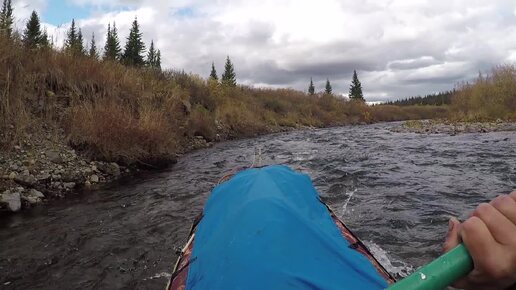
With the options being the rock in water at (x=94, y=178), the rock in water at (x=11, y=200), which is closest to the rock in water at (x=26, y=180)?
the rock in water at (x=11, y=200)

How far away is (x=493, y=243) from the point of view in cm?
67

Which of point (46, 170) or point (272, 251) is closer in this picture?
point (272, 251)

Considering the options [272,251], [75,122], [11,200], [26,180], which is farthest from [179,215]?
[75,122]

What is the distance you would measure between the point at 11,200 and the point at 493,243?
6467 mm

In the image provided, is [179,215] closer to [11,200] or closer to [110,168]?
[11,200]

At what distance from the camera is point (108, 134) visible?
27.7 ft

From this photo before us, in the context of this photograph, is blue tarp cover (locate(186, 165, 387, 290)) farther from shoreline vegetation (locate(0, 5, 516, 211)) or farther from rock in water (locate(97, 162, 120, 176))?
rock in water (locate(97, 162, 120, 176))

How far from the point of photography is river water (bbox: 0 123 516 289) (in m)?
3.91

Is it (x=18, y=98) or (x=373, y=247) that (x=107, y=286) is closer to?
(x=373, y=247)

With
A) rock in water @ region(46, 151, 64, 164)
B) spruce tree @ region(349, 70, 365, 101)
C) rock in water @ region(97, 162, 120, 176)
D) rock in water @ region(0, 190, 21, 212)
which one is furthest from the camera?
spruce tree @ region(349, 70, 365, 101)

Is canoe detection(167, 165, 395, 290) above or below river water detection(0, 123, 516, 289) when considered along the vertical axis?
above

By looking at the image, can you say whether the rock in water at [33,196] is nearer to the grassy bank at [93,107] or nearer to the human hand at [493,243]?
the grassy bank at [93,107]

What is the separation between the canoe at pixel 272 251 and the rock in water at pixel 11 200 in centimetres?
430

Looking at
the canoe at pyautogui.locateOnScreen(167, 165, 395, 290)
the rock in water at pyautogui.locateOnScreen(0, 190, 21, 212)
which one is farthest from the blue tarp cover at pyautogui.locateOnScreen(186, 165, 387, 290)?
the rock in water at pyautogui.locateOnScreen(0, 190, 21, 212)
